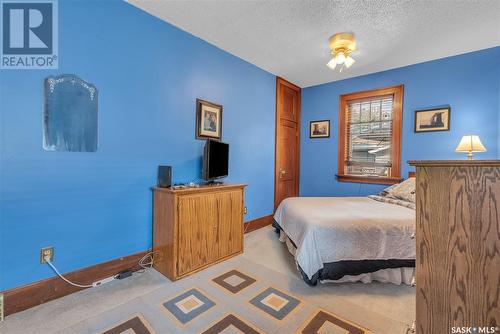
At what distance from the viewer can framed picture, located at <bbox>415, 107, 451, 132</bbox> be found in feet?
10.2

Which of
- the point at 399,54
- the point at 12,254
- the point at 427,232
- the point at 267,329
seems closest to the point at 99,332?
the point at 12,254

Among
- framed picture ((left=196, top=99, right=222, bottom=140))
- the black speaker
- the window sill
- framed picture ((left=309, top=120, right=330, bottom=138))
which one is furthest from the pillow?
the black speaker

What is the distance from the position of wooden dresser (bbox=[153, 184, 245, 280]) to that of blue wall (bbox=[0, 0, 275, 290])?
0.26 m

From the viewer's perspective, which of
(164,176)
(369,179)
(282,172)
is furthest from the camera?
(282,172)

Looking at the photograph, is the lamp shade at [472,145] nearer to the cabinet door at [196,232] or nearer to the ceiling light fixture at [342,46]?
the ceiling light fixture at [342,46]

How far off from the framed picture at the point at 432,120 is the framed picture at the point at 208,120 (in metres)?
2.97

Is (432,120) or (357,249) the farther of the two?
(432,120)

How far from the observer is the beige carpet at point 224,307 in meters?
1.45

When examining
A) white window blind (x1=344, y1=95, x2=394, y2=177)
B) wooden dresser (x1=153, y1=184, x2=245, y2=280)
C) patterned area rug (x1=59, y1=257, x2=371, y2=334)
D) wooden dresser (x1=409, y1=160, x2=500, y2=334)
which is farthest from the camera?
white window blind (x1=344, y1=95, x2=394, y2=177)

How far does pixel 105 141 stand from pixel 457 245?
2469mm

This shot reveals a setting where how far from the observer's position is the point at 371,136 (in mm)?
3785

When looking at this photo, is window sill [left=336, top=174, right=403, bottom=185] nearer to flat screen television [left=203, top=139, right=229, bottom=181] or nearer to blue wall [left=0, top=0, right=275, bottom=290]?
flat screen television [left=203, top=139, right=229, bottom=181]

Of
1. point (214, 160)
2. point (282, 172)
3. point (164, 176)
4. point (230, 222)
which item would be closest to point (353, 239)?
point (230, 222)

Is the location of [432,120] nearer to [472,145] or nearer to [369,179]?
[472,145]
